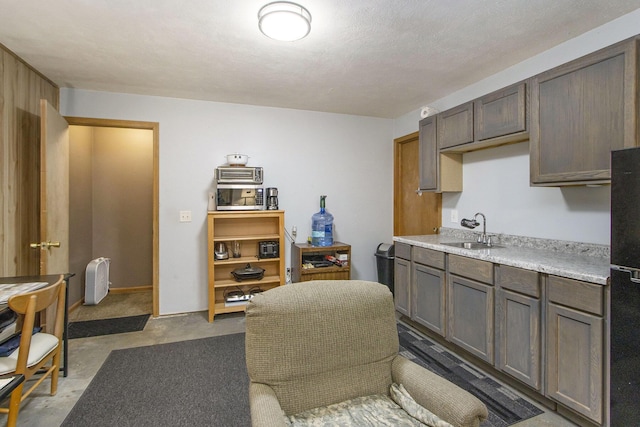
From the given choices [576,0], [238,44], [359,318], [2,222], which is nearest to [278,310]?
[359,318]

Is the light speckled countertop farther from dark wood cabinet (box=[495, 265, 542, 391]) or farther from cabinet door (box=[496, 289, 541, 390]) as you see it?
cabinet door (box=[496, 289, 541, 390])

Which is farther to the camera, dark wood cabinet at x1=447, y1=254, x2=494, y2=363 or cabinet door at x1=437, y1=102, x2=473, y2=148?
cabinet door at x1=437, y1=102, x2=473, y2=148

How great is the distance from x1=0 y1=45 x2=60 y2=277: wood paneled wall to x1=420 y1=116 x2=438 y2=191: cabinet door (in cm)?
360

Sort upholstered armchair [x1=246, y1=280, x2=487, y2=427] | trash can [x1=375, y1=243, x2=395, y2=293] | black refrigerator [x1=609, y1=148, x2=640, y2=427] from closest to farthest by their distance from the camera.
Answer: upholstered armchair [x1=246, y1=280, x2=487, y2=427] < black refrigerator [x1=609, y1=148, x2=640, y2=427] < trash can [x1=375, y1=243, x2=395, y2=293]

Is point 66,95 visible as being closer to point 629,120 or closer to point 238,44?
point 238,44

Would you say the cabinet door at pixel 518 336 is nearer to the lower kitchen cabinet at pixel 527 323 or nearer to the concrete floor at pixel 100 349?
the lower kitchen cabinet at pixel 527 323

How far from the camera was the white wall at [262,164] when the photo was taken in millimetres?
3473

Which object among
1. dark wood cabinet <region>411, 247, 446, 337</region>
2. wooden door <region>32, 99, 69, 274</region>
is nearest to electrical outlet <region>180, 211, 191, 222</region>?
wooden door <region>32, 99, 69, 274</region>

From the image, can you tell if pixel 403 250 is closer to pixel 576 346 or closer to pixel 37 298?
pixel 576 346

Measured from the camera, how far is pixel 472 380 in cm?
222

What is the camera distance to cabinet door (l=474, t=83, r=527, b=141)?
2.27 metres

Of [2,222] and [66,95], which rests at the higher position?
[66,95]

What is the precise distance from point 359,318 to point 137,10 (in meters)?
2.19

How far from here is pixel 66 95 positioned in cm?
321
